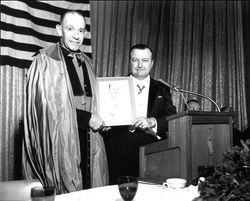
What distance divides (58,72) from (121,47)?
54.2 inches

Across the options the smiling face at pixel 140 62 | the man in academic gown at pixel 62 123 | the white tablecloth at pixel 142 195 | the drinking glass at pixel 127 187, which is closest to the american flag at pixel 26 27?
the man in academic gown at pixel 62 123

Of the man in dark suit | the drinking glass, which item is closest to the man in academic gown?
the man in dark suit

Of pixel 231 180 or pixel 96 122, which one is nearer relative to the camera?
pixel 231 180

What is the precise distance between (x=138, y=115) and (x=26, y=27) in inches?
49.4

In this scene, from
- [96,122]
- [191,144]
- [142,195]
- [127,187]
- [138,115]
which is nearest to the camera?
[127,187]

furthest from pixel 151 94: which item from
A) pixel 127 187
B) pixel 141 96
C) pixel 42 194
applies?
pixel 42 194

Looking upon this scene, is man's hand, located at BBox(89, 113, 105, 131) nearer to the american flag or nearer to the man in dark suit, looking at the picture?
the man in dark suit

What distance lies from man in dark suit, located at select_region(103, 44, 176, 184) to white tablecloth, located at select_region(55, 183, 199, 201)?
54.2 inches

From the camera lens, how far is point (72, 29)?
306 centimetres

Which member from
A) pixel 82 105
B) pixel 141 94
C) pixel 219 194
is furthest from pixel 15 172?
pixel 219 194

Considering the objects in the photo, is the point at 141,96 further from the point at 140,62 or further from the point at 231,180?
the point at 231,180

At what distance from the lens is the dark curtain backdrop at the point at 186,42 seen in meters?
4.09

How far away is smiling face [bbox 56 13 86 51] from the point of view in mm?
3045

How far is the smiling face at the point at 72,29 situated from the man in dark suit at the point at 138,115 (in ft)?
1.88
